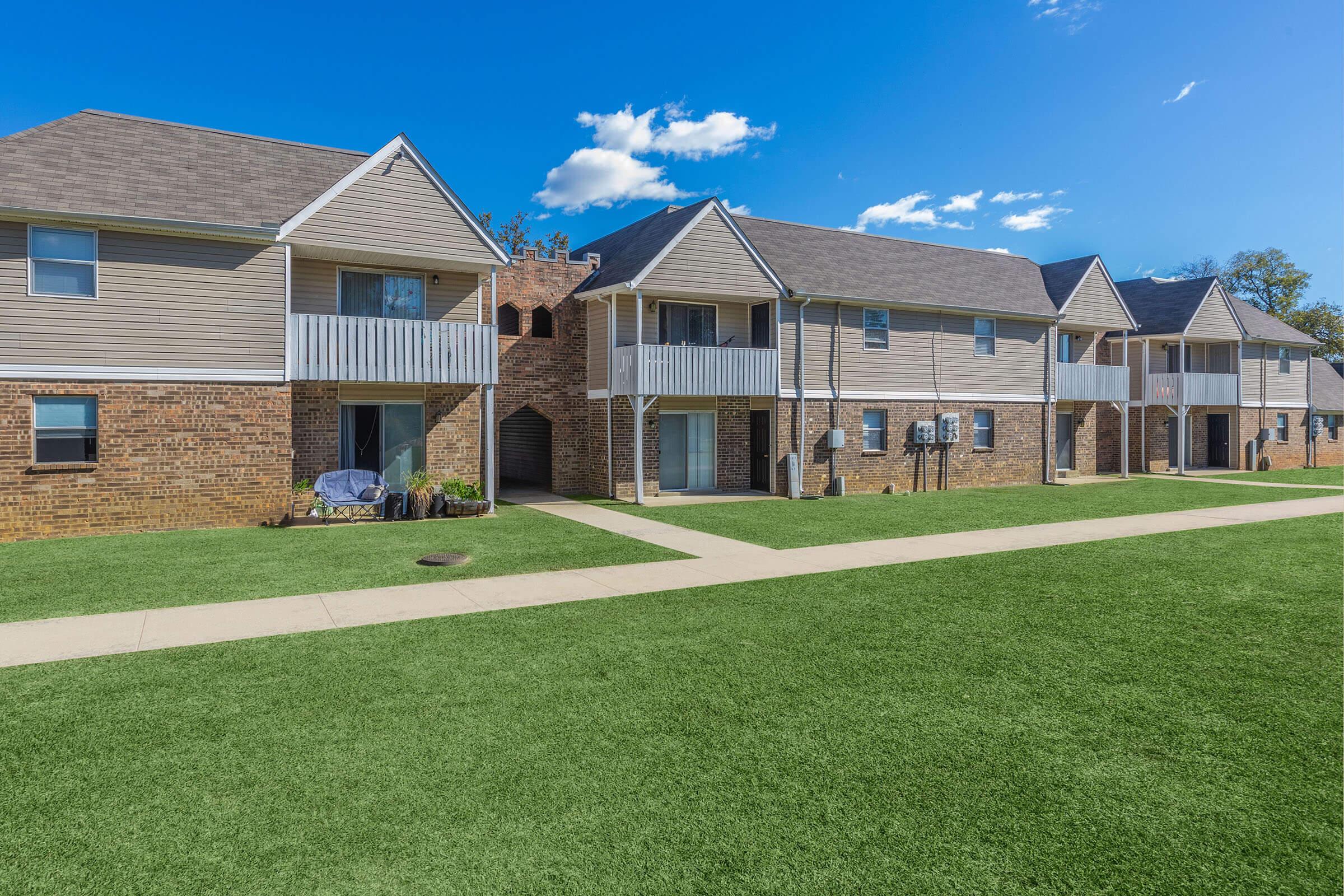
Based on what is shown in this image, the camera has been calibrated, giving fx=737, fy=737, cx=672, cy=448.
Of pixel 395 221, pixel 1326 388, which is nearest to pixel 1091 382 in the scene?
pixel 1326 388

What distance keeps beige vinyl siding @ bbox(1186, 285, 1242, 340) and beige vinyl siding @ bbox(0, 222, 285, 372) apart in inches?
1233

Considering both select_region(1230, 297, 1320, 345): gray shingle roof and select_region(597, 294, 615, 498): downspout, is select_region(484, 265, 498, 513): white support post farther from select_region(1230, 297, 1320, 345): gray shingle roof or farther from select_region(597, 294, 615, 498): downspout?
select_region(1230, 297, 1320, 345): gray shingle roof

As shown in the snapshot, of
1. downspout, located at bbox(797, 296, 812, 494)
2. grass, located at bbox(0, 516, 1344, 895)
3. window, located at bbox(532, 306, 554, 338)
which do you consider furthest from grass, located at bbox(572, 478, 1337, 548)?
grass, located at bbox(0, 516, 1344, 895)

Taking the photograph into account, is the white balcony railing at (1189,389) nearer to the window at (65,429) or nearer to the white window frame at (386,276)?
the white window frame at (386,276)

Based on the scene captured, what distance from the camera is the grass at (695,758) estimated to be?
341cm

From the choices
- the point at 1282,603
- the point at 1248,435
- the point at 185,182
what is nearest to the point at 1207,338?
the point at 1248,435

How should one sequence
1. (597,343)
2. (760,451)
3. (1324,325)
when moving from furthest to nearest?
1. (1324,325)
2. (760,451)
3. (597,343)

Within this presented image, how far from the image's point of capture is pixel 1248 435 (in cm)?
3094

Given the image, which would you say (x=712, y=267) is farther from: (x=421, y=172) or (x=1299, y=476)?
(x=1299, y=476)

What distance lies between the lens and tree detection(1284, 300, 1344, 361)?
50875 mm

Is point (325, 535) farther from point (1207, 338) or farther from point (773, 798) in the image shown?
point (1207, 338)

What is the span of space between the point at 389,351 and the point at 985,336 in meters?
18.1

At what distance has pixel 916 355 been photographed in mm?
22406

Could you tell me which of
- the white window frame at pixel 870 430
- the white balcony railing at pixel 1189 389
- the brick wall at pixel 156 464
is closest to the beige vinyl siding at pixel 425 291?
the brick wall at pixel 156 464
